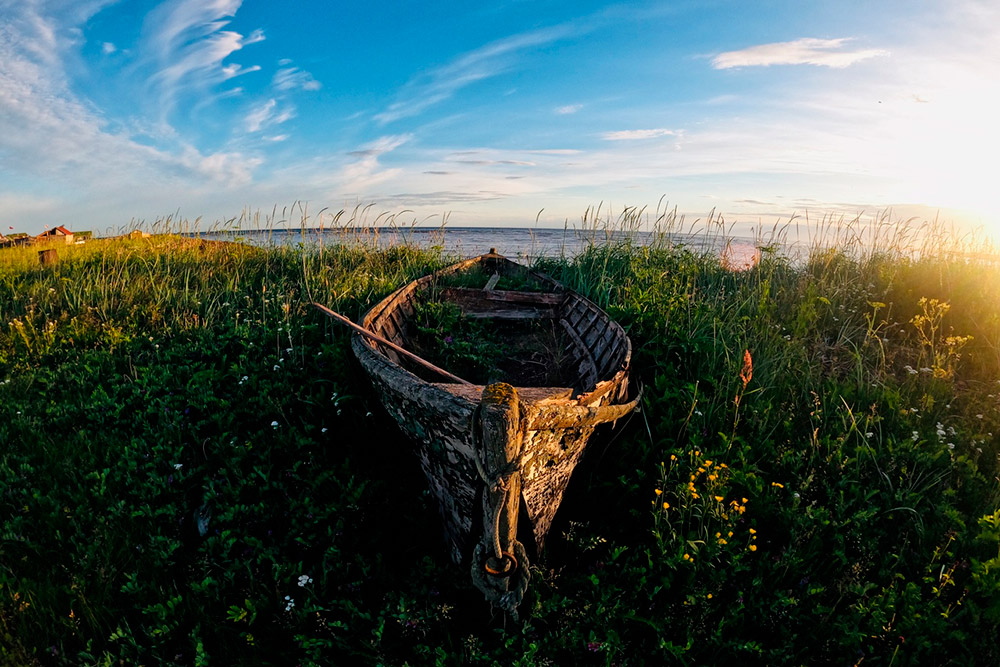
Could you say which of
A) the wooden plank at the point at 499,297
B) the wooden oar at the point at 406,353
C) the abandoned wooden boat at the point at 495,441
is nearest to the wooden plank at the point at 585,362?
the abandoned wooden boat at the point at 495,441

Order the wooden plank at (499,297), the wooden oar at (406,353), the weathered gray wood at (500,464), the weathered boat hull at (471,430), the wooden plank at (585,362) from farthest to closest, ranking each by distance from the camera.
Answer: the wooden plank at (499,297) < the wooden plank at (585,362) < the wooden oar at (406,353) < the weathered boat hull at (471,430) < the weathered gray wood at (500,464)

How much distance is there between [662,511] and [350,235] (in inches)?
372

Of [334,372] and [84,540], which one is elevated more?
[334,372]

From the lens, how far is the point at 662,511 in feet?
12.5

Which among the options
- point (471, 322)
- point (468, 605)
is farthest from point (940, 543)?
point (471, 322)

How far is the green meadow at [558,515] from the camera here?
3.30 meters

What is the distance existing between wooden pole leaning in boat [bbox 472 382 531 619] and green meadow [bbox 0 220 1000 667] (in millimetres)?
265

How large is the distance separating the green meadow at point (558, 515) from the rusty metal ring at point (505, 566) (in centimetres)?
32

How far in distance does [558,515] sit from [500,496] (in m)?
Result: 1.32

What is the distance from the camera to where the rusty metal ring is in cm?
326

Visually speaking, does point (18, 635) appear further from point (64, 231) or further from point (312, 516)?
point (64, 231)

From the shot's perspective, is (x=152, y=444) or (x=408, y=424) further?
(x=152, y=444)

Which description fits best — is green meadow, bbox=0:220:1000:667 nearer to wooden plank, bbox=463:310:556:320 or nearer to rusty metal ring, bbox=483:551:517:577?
rusty metal ring, bbox=483:551:517:577

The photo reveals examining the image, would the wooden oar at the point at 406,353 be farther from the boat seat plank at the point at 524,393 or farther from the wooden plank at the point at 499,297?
the wooden plank at the point at 499,297
